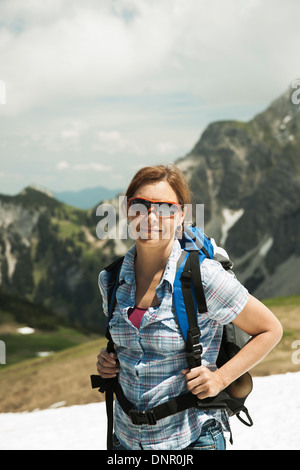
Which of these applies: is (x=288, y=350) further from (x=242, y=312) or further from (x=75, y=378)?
(x=242, y=312)

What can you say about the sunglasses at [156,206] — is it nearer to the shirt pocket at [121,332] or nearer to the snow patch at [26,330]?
the shirt pocket at [121,332]

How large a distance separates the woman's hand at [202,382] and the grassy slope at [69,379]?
18443mm

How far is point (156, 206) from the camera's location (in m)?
4.82

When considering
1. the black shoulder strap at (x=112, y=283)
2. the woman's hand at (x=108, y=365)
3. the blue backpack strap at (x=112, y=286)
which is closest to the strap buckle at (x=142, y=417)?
the woman's hand at (x=108, y=365)

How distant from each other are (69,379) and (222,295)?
2871 centimetres

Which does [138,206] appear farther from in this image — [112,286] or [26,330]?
[26,330]

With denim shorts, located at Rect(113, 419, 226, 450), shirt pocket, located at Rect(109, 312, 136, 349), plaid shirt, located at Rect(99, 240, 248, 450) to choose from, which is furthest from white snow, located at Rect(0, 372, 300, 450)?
shirt pocket, located at Rect(109, 312, 136, 349)

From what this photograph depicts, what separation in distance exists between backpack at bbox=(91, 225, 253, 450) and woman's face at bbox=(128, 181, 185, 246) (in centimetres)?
27

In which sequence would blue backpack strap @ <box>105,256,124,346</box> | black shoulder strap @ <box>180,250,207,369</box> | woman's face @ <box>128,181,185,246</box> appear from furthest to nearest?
blue backpack strap @ <box>105,256,124,346</box>, woman's face @ <box>128,181,185,246</box>, black shoulder strap @ <box>180,250,207,369</box>

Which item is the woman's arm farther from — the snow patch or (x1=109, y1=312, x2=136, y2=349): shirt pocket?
the snow patch

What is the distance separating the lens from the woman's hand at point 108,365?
5039 millimetres

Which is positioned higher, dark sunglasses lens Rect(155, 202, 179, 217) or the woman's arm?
dark sunglasses lens Rect(155, 202, 179, 217)

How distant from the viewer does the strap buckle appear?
4535mm
